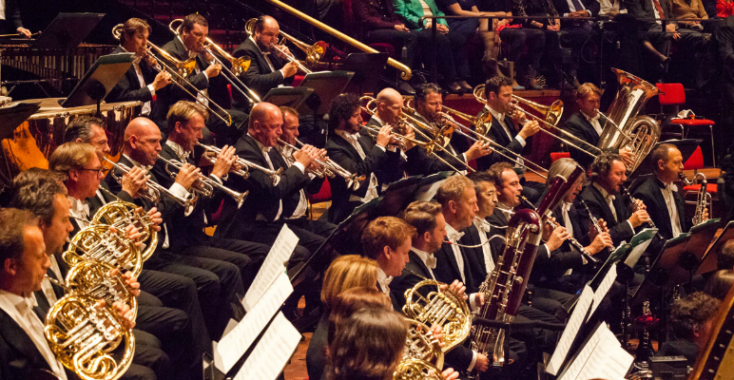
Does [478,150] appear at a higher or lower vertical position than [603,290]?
lower

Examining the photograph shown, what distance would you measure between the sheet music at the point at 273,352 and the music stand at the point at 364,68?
15.1 feet

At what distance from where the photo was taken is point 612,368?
9.57ft

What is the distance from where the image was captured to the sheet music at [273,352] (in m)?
2.60

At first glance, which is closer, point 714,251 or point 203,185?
point 714,251

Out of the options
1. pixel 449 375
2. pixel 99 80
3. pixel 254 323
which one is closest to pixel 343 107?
pixel 99 80

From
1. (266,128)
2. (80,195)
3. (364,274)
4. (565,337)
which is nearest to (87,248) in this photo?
(80,195)

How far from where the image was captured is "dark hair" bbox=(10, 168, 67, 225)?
3.29 metres

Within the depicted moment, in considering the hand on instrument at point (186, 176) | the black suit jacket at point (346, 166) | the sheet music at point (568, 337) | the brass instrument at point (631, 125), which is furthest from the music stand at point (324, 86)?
the sheet music at point (568, 337)

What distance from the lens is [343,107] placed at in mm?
6008

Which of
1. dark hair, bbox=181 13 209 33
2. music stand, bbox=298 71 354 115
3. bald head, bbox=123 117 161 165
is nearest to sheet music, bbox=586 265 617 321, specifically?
bald head, bbox=123 117 161 165

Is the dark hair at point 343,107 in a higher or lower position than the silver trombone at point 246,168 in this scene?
higher

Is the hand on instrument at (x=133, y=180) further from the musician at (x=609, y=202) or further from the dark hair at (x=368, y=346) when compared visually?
the musician at (x=609, y=202)

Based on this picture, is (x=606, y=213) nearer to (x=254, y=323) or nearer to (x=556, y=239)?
(x=556, y=239)

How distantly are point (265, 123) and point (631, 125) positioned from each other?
3948mm
